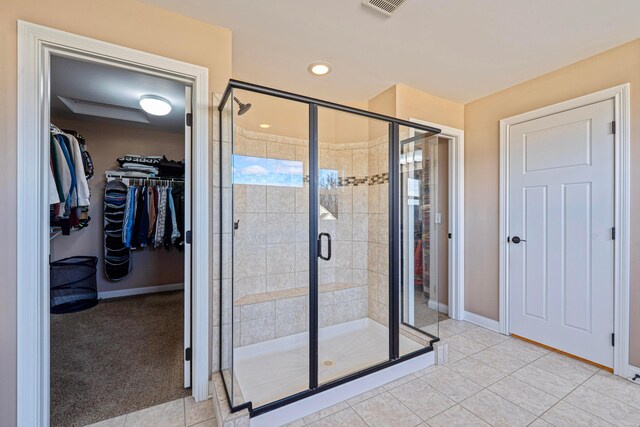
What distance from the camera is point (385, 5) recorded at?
169 cm

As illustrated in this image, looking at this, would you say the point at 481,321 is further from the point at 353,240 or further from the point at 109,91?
the point at 109,91

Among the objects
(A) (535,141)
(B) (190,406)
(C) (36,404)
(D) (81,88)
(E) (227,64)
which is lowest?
(B) (190,406)

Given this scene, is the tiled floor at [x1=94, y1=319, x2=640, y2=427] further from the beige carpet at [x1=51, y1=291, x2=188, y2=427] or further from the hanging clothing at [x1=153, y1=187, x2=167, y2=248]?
the hanging clothing at [x1=153, y1=187, x2=167, y2=248]

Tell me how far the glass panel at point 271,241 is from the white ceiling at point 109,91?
33.2 inches

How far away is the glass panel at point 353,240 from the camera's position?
2.46 metres

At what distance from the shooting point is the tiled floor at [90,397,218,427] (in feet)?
5.30

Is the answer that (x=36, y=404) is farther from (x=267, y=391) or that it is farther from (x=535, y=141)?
(x=535, y=141)

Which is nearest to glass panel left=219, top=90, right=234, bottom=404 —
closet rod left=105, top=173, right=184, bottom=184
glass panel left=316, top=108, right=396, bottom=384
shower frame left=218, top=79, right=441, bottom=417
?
shower frame left=218, top=79, right=441, bottom=417

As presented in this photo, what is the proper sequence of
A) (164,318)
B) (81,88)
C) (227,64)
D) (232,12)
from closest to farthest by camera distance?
(232,12), (227,64), (81,88), (164,318)

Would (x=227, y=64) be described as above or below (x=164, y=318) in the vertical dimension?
above

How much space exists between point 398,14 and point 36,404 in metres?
3.02

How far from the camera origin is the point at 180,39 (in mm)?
1794

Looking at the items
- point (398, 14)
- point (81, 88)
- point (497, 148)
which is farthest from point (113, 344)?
point (497, 148)

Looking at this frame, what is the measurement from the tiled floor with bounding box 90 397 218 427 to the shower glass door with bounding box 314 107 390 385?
0.90 m
